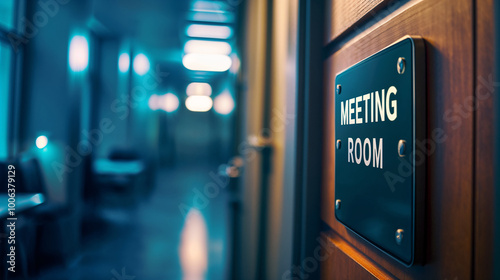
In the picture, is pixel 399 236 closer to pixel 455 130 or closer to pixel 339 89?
pixel 455 130

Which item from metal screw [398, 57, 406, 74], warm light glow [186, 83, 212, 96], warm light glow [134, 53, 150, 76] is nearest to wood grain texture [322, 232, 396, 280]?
metal screw [398, 57, 406, 74]

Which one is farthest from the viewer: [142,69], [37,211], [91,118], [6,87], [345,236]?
[142,69]

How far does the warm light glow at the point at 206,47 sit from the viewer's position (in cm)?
632

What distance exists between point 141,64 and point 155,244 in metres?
5.40

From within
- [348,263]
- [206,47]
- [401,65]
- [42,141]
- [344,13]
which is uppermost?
[206,47]

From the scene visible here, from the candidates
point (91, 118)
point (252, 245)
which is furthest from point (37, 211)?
point (91, 118)

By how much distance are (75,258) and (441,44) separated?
3.85m

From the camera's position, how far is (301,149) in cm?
85

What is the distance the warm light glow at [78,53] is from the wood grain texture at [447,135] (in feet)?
12.5

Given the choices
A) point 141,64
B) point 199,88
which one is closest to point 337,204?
point 141,64

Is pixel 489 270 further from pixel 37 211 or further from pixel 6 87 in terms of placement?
pixel 6 87

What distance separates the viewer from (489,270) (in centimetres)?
33

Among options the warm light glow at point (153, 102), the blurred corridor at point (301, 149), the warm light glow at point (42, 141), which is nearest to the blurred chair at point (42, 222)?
the blurred corridor at point (301, 149)

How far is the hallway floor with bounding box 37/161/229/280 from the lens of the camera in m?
2.87
